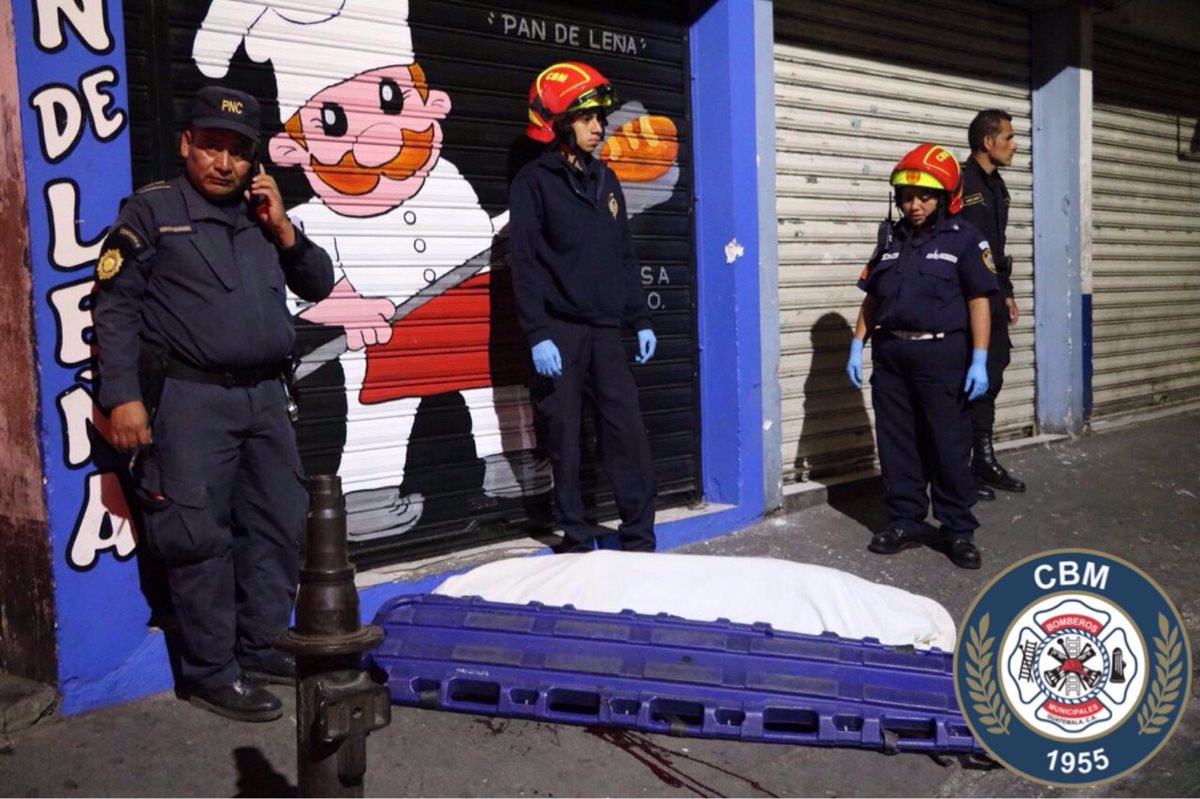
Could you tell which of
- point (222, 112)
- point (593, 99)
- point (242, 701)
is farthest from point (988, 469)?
point (222, 112)

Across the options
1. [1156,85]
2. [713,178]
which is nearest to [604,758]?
[713,178]

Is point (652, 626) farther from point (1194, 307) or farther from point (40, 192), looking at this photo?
point (1194, 307)

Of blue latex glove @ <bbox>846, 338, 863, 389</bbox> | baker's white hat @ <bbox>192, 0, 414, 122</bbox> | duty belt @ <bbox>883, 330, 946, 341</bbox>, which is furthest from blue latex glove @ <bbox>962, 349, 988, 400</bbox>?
baker's white hat @ <bbox>192, 0, 414, 122</bbox>

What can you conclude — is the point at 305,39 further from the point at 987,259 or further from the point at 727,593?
the point at 987,259

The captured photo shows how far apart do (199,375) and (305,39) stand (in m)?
1.87

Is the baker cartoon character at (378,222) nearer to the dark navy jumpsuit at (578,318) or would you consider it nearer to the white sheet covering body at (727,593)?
the dark navy jumpsuit at (578,318)

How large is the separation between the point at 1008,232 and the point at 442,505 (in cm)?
577

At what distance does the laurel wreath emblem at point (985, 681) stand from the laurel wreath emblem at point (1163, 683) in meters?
0.42

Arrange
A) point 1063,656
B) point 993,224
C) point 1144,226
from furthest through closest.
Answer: point 1144,226 → point 993,224 → point 1063,656

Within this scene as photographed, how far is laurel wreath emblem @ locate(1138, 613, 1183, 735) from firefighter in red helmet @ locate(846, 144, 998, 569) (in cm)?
247

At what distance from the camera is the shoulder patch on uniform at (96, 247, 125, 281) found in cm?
381

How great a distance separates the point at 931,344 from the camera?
5.88 metres

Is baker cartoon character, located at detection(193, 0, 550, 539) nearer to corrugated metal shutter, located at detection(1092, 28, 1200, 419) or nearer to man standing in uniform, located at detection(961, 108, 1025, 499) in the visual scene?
man standing in uniform, located at detection(961, 108, 1025, 499)

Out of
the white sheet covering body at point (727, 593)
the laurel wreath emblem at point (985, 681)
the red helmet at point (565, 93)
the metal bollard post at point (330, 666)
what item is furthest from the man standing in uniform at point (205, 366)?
the laurel wreath emblem at point (985, 681)
